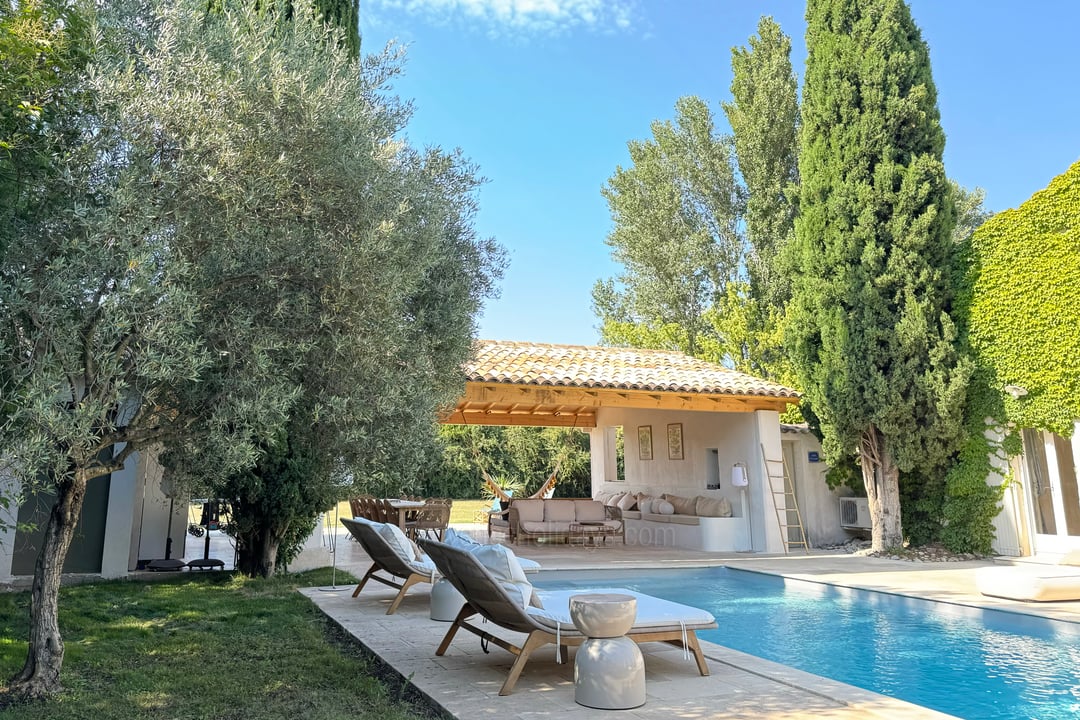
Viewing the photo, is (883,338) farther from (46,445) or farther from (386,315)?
(46,445)

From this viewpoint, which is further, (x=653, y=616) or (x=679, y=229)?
(x=679, y=229)

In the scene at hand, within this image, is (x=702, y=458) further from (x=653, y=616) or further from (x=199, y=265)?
(x=199, y=265)

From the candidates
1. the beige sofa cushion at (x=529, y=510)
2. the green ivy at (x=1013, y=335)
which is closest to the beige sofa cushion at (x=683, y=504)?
the beige sofa cushion at (x=529, y=510)

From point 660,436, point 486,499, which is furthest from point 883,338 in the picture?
point 486,499

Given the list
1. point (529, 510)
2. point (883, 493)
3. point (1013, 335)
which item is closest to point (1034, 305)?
point (1013, 335)

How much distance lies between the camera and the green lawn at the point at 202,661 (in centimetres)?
379

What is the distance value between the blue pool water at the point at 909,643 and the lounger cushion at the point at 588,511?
491 centimetres

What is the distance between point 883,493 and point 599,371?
5292 mm

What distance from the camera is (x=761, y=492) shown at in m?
13.0

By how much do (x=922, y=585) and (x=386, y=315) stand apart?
7.51 metres

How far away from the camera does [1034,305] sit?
1113 cm

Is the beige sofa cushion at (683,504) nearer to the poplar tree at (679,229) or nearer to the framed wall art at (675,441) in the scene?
the framed wall art at (675,441)

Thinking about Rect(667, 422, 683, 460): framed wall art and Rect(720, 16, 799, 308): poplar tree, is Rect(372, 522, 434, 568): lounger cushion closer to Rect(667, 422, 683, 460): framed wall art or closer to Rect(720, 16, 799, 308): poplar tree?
Rect(667, 422, 683, 460): framed wall art

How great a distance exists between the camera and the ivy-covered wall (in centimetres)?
1080
